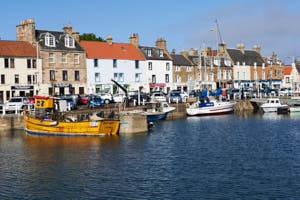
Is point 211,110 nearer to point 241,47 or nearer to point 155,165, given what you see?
point 155,165

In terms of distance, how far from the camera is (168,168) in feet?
99.2

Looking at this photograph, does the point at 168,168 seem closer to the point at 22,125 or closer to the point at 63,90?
the point at 22,125

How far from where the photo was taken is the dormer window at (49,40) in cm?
7362

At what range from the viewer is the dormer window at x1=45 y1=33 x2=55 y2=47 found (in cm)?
7362

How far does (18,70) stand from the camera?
229ft

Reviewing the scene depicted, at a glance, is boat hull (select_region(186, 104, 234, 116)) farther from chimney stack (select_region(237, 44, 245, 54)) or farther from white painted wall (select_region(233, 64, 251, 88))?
chimney stack (select_region(237, 44, 245, 54))

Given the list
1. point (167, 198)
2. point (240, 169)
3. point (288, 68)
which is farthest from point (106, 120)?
point (288, 68)

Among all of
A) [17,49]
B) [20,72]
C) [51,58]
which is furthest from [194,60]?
[20,72]

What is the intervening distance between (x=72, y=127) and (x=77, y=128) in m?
0.52

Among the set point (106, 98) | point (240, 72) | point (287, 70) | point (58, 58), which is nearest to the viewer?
point (106, 98)

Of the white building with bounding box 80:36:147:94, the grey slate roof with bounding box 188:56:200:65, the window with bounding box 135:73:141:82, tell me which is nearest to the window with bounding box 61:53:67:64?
the white building with bounding box 80:36:147:94

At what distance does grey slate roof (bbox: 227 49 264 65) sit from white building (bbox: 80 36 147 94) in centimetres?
3225

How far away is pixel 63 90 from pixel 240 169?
165 feet

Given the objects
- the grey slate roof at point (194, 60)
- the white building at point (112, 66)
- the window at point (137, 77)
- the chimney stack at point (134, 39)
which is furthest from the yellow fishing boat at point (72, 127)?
the grey slate roof at point (194, 60)
